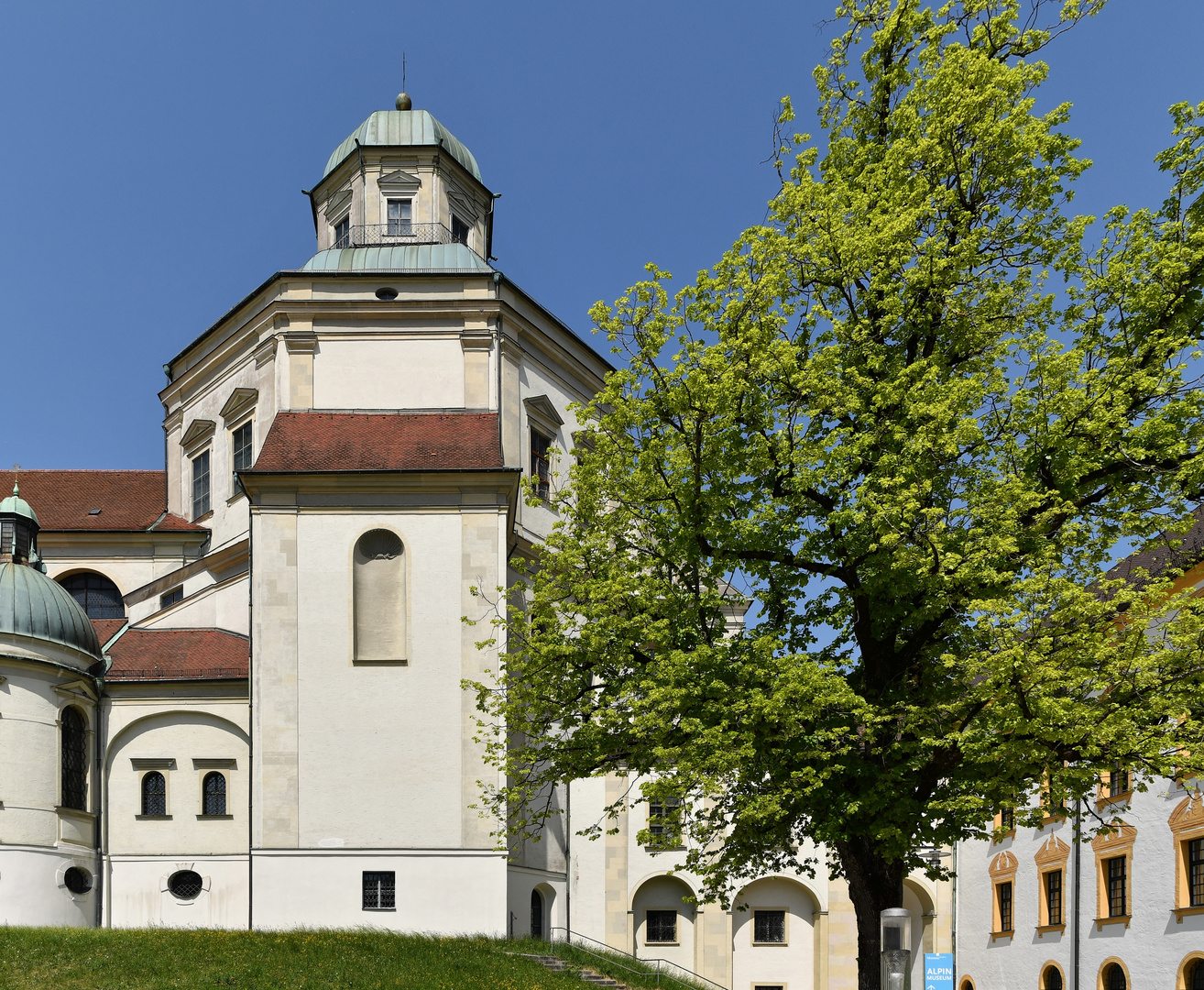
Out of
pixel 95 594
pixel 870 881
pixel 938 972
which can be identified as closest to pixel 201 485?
pixel 95 594

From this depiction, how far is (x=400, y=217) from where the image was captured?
107 ft

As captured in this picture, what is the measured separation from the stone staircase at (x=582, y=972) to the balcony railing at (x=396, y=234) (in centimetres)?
1916

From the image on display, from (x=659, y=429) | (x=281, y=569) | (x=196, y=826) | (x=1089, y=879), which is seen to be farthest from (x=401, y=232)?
(x=1089, y=879)

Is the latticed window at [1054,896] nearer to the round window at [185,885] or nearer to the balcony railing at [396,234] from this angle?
the round window at [185,885]

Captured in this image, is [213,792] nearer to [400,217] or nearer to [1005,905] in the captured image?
[400,217]

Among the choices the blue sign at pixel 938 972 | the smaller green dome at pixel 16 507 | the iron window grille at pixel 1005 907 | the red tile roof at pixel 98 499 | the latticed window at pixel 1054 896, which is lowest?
the blue sign at pixel 938 972

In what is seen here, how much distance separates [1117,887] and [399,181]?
25.5m

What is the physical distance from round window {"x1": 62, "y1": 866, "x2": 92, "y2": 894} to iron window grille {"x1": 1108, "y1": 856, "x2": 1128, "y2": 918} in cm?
2204

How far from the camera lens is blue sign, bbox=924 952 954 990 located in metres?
33.5

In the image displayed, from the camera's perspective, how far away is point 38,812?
24000 mm

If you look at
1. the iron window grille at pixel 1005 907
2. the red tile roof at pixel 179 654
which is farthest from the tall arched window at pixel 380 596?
the iron window grille at pixel 1005 907

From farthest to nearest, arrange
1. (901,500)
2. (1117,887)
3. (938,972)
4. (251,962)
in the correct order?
(938,972)
(1117,887)
(251,962)
(901,500)

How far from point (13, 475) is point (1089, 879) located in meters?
30.4

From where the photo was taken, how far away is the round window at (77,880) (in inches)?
953
